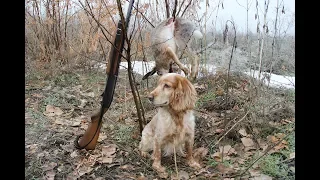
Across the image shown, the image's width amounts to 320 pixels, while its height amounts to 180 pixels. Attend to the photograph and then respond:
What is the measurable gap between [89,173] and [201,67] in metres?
0.70

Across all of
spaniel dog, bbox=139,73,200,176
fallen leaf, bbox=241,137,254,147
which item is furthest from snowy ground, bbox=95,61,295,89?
fallen leaf, bbox=241,137,254,147

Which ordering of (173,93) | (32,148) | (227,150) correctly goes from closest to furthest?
(173,93) < (227,150) < (32,148)

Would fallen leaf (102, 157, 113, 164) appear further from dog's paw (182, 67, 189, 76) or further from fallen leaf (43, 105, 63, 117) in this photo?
dog's paw (182, 67, 189, 76)

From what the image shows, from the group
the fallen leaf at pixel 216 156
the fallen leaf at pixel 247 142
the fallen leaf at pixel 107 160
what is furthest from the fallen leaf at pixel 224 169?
the fallen leaf at pixel 107 160

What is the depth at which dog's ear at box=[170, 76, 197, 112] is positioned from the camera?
5.72ft

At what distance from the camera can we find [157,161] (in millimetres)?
1834

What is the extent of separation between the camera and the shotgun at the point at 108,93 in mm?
1898

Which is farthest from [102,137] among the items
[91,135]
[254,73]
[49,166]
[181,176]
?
[254,73]

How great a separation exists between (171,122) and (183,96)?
0.46 ft

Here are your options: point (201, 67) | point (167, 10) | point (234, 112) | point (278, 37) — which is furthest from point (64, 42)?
point (278, 37)

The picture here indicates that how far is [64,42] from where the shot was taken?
199cm

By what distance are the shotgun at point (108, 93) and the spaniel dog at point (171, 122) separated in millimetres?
224

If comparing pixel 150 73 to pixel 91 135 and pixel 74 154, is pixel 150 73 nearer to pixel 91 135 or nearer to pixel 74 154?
pixel 91 135
